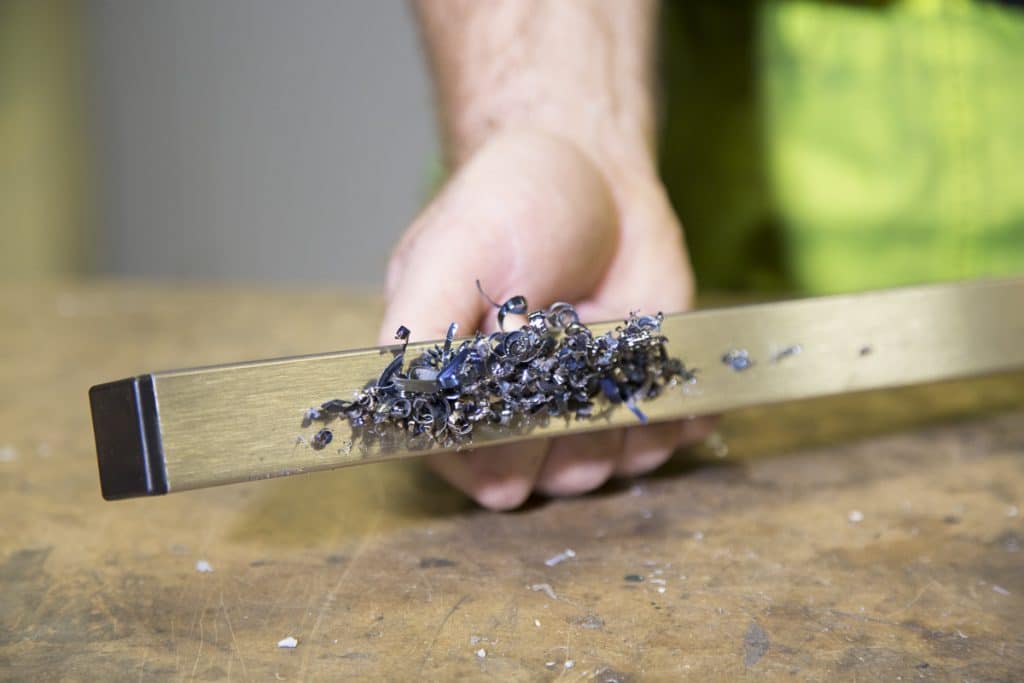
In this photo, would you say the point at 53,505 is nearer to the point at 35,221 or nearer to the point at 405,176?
the point at 405,176

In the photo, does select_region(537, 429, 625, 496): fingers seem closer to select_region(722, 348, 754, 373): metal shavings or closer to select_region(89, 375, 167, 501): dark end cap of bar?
select_region(722, 348, 754, 373): metal shavings

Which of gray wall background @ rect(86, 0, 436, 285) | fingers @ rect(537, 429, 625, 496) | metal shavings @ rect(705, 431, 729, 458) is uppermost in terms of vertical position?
gray wall background @ rect(86, 0, 436, 285)

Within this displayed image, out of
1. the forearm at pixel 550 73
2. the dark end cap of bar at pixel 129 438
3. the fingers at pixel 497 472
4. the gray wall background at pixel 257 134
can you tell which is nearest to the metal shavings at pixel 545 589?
the fingers at pixel 497 472

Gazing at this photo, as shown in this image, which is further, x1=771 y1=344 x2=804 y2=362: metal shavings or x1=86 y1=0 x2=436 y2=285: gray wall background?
x1=86 y1=0 x2=436 y2=285: gray wall background

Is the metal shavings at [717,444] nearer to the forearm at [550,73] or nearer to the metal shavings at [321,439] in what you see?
the forearm at [550,73]

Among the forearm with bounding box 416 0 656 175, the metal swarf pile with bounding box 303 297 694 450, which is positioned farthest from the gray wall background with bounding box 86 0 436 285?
the metal swarf pile with bounding box 303 297 694 450

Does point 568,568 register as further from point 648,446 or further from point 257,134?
point 257,134

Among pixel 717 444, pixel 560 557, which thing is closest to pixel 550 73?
pixel 717 444

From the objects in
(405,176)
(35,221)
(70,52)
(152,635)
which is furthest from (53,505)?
(70,52)
